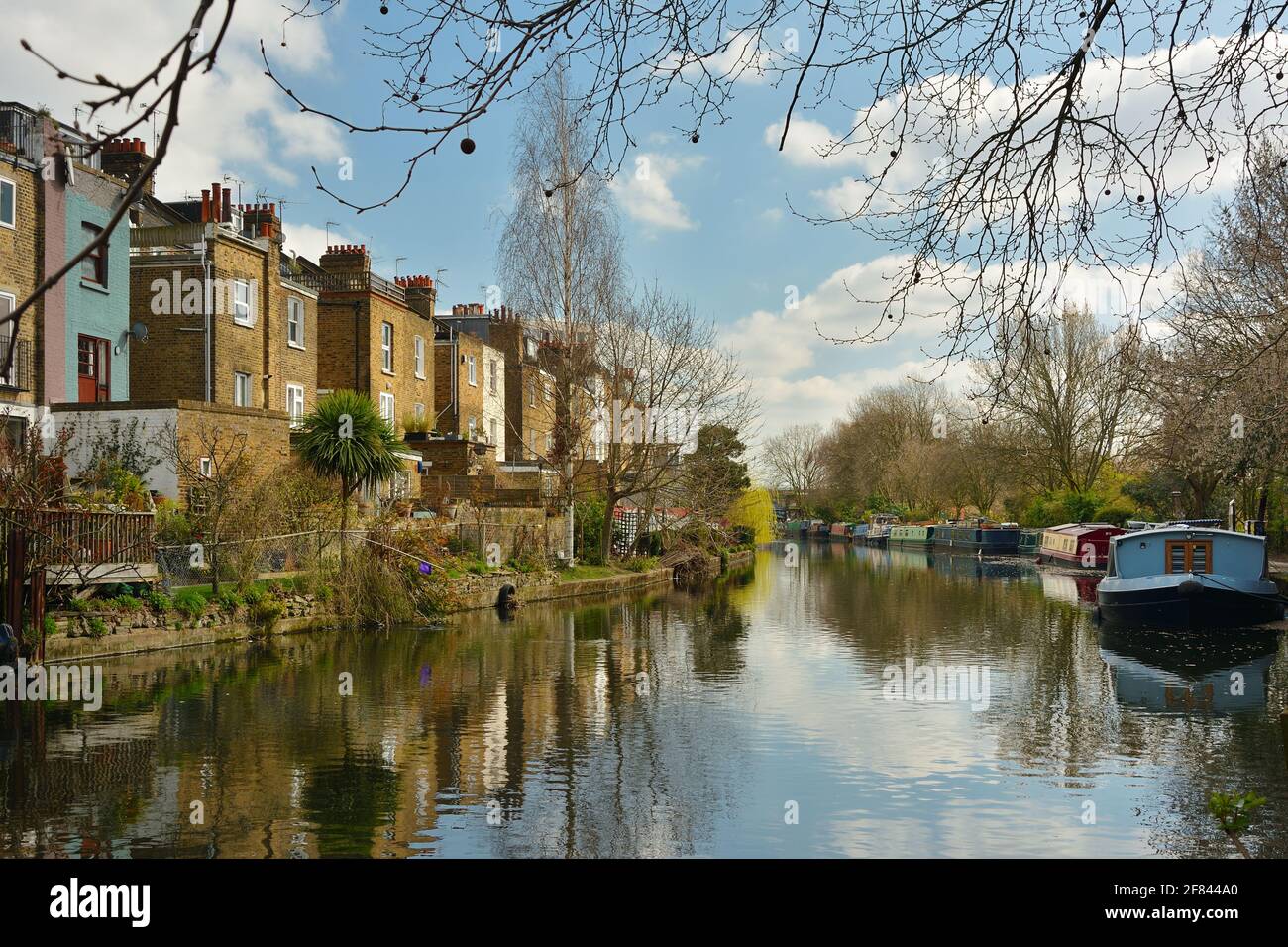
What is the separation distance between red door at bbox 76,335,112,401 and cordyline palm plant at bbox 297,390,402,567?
5.71 m

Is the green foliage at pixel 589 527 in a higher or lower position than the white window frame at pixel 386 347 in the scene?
lower

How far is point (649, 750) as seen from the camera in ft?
38.4

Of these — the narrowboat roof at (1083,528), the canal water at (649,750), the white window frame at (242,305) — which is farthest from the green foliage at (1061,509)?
the white window frame at (242,305)

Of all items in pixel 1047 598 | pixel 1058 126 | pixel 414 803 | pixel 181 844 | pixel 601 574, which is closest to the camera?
pixel 1058 126

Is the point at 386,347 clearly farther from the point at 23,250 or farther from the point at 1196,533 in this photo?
the point at 1196,533

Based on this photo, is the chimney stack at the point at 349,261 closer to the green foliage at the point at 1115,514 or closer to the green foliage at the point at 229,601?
the green foliage at the point at 229,601

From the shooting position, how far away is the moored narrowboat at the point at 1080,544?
139 ft

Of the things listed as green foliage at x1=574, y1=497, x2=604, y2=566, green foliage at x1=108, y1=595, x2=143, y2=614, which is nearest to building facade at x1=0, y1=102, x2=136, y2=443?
green foliage at x1=108, y1=595, x2=143, y2=614

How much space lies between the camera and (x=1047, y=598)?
32406mm

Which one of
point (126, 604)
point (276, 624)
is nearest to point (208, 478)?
point (276, 624)

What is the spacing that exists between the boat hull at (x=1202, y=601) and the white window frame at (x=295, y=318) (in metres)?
24.1

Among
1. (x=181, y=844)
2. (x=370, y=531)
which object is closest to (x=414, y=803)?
(x=181, y=844)
